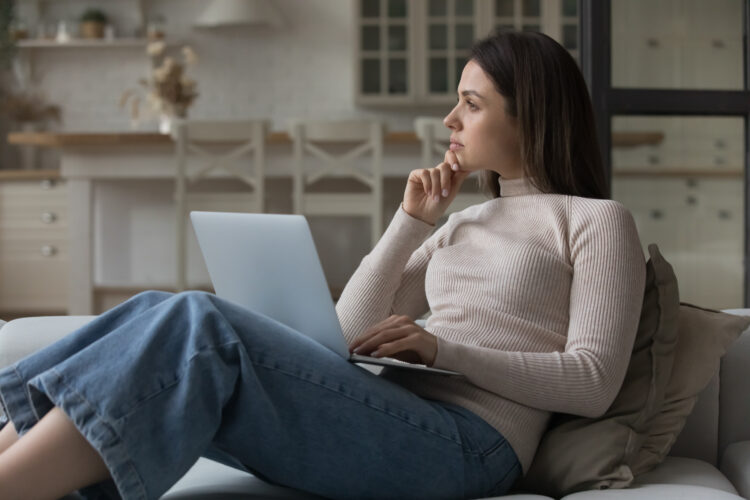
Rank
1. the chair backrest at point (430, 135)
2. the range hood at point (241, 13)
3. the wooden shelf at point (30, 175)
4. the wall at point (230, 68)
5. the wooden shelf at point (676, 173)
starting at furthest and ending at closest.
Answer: the wall at point (230, 68) → the range hood at point (241, 13) → the wooden shelf at point (30, 175) → the chair backrest at point (430, 135) → the wooden shelf at point (676, 173)

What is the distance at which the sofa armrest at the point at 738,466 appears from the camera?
1.50 meters

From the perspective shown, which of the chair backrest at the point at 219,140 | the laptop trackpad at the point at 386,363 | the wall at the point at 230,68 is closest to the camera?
the laptop trackpad at the point at 386,363

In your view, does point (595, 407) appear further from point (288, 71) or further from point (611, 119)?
point (288, 71)

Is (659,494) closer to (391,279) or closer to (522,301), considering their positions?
(522,301)

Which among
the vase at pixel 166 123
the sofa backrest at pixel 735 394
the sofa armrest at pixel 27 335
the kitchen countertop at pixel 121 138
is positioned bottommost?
the sofa backrest at pixel 735 394

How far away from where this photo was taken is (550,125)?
1583 millimetres

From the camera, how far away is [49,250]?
5.54 m

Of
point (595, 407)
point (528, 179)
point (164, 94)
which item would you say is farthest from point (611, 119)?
point (164, 94)

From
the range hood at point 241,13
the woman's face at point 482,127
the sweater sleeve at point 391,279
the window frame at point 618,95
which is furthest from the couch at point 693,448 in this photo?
the range hood at point 241,13

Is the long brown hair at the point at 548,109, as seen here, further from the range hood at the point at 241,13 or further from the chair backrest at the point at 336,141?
the range hood at the point at 241,13

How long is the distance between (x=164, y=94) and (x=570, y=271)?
408cm

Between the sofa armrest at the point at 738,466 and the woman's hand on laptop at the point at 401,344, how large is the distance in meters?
0.55

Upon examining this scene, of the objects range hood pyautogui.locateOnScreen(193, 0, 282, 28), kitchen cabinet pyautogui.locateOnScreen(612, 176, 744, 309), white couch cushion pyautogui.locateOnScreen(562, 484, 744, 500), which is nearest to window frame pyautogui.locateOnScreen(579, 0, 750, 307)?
kitchen cabinet pyautogui.locateOnScreen(612, 176, 744, 309)

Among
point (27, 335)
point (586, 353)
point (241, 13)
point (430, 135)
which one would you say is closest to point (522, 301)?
point (586, 353)
